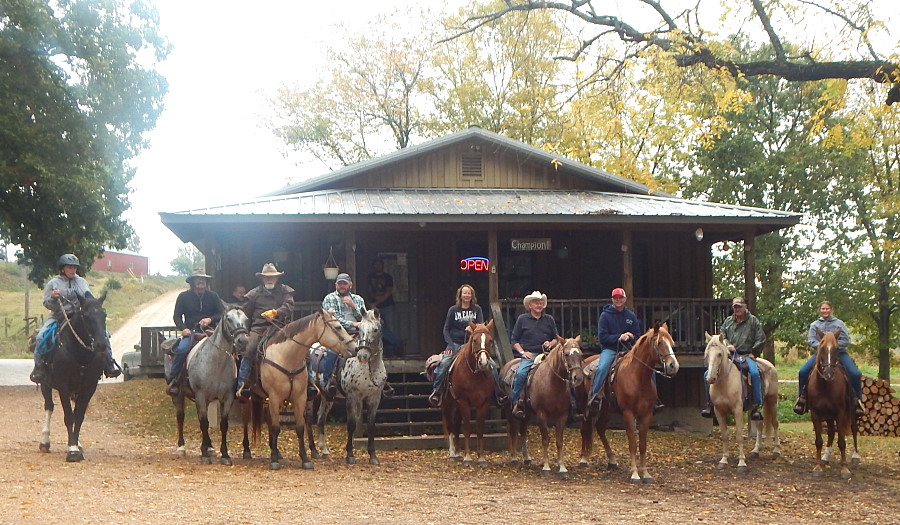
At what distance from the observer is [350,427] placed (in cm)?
1246

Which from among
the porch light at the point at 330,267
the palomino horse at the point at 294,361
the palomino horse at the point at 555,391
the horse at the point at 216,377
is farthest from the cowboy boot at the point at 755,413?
the porch light at the point at 330,267

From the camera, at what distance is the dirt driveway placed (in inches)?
344

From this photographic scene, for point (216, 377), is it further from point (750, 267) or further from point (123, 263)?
point (123, 263)

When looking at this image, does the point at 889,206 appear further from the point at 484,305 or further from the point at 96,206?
the point at 96,206

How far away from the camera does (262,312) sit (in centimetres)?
1241

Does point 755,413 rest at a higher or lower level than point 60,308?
lower

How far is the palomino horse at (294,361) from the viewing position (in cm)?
1163

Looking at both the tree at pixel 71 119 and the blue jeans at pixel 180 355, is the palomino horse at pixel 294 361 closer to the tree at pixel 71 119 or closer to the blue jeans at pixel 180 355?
the blue jeans at pixel 180 355

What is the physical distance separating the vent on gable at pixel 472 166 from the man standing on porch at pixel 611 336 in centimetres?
875

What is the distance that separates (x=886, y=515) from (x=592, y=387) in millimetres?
3708

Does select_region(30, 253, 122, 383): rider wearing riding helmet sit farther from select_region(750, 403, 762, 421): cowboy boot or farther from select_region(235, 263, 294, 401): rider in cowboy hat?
select_region(750, 403, 762, 421): cowboy boot

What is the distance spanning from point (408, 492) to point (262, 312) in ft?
11.2

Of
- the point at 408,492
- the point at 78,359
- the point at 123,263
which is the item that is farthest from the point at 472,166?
the point at 123,263

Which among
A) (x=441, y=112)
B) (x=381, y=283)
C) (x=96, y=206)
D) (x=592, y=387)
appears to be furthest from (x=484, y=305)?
(x=441, y=112)
